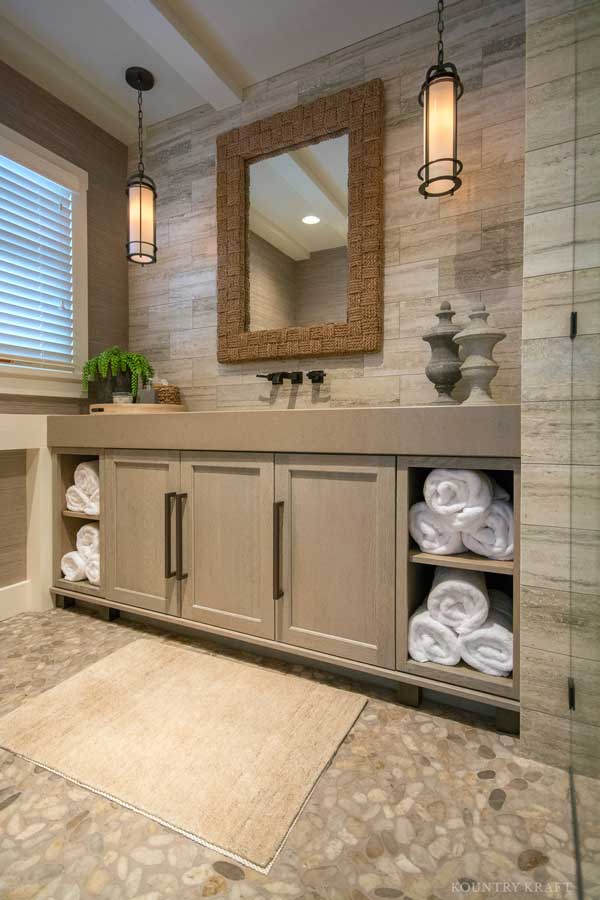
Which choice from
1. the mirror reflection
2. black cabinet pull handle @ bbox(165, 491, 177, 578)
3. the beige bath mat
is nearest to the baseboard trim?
the beige bath mat

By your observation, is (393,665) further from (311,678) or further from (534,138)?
(534,138)

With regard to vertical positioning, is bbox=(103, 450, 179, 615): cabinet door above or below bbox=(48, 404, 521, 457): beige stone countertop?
below

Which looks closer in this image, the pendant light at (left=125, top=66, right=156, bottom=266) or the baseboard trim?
the baseboard trim

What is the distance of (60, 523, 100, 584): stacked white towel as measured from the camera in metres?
2.20

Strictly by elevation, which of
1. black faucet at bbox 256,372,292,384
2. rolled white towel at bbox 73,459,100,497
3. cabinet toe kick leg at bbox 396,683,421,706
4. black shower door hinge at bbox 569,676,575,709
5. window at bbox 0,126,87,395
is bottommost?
cabinet toe kick leg at bbox 396,683,421,706

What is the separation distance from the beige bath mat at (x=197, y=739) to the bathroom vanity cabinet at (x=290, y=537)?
0.17m

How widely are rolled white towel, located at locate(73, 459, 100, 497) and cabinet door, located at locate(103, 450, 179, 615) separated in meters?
0.14

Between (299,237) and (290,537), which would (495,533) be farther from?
(299,237)

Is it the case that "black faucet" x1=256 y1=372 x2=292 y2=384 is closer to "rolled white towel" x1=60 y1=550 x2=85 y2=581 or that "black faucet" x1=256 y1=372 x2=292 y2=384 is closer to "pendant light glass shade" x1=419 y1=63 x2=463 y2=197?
"pendant light glass shade" x1=419 y1=63 x2=463 y2=197

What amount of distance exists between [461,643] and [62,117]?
298 cm

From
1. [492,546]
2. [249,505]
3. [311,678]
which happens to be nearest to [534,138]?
[492,546]

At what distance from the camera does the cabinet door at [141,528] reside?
6.32 ft

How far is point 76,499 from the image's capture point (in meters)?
2.26

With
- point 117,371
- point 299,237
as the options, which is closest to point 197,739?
point 117,371
